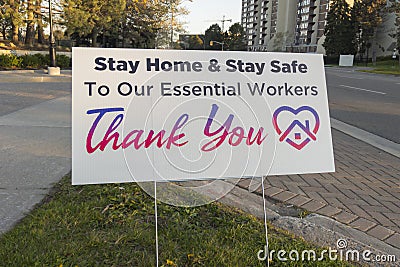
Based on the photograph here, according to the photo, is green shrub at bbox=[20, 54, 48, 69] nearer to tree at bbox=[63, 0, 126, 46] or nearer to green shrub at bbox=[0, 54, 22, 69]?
green shrub at bbox=[0, 54, 22, 69]

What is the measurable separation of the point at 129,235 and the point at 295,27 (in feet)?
293

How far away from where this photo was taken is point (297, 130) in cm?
243

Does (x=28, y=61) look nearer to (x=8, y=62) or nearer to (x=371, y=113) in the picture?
(x=8, y=62)

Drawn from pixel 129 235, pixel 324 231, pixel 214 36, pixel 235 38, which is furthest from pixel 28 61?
pixel 214 36

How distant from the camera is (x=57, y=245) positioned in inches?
88.5

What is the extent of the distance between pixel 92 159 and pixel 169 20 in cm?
3498

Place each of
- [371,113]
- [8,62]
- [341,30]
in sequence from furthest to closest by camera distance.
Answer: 1. [341,30]
2. [8,62]
3. [371,113]

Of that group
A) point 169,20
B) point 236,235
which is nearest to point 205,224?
point 236,235

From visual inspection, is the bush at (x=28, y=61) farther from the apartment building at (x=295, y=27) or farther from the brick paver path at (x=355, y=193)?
the apartment building at (x=295, y=27)

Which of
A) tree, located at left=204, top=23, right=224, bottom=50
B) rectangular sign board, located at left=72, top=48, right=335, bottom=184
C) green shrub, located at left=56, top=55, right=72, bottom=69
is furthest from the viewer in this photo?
tree, located at left=204, top=23, right=224, bottom=50

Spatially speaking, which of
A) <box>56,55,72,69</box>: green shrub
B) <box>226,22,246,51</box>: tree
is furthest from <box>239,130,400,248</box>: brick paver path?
<box>226,22,246,51</box>: tree

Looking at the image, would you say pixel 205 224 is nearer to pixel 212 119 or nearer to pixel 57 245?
pixel 212 119

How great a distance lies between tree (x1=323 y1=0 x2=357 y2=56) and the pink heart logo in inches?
2307

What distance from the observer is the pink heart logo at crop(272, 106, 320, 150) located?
7.88 ft
